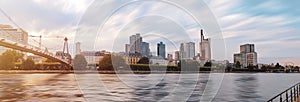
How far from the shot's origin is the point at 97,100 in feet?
55.7

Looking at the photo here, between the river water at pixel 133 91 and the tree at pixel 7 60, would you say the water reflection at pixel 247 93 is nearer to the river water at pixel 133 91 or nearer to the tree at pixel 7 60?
the river water at pixel 133 91

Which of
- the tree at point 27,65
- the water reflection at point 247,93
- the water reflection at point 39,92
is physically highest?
the tree at point 27,65

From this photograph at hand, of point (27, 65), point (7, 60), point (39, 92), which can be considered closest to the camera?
point (39, 92)

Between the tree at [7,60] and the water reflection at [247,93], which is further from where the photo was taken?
the tree at [7,60]

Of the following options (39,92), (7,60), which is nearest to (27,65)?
(7,60)

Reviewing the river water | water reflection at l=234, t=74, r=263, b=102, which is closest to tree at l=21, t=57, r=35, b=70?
the river water

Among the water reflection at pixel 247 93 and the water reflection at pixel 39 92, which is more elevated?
the water reflection at pixel 39 92

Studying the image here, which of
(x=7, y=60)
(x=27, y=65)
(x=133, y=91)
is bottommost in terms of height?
Answer: (x=133, y=91)

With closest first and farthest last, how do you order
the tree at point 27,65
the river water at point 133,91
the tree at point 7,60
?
the river water at point 133,91
the tree at point 7,60
the tree at point 27,65

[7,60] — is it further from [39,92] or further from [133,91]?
[133,91]

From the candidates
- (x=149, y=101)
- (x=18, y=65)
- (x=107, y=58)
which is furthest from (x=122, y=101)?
(x=18, y=65)

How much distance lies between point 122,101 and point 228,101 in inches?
237

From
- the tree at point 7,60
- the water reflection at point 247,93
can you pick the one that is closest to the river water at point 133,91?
the water reflection at point 247,93

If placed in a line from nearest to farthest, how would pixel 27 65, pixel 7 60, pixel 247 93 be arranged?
1. pixel 247 93
2. pixel 7 60
3. pixel 27 65
